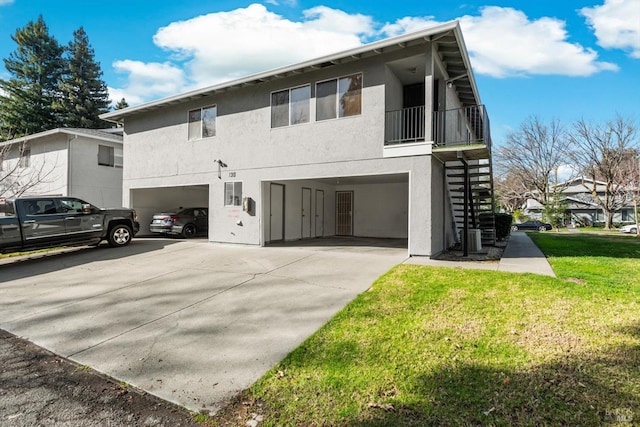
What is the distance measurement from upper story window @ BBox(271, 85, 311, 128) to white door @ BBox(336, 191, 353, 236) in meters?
6.06

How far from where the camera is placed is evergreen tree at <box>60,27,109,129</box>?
108 feet

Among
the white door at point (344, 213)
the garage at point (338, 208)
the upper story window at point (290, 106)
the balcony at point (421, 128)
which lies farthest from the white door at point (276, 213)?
the balcony at point (421, 128)

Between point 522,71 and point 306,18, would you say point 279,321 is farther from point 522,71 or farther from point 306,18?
point 522,71

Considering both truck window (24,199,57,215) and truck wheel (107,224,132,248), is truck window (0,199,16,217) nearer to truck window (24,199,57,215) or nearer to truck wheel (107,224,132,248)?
truck window (24,199,57,215)

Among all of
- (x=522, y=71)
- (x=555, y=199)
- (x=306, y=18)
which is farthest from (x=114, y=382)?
(x=555, y=199)

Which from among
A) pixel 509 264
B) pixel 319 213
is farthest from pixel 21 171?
pixel 509 264

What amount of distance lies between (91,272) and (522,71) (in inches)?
904

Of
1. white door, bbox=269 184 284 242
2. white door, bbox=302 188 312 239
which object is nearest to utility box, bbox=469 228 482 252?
white door, bbox=302 188 312 239

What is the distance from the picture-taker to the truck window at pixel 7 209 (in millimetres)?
9258

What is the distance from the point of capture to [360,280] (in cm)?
677

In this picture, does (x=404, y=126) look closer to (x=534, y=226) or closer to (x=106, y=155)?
(x=106, y=155)

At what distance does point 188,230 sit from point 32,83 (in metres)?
30.0

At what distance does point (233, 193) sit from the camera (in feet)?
39.8

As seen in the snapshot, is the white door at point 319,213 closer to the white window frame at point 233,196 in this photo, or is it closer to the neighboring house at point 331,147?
the neighboring house at point 331,147
